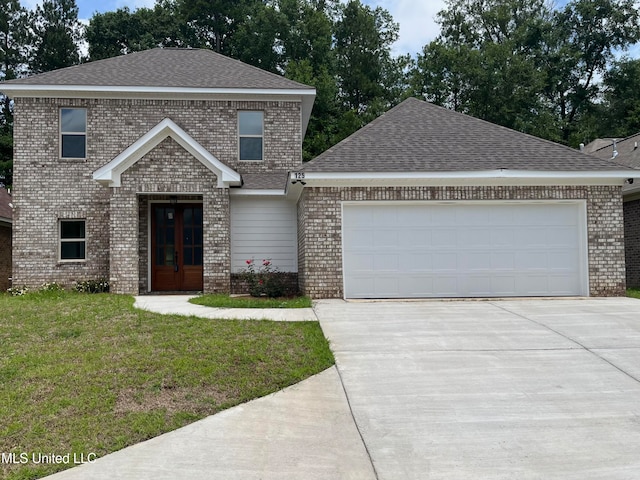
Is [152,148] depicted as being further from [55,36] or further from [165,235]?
[55,36]

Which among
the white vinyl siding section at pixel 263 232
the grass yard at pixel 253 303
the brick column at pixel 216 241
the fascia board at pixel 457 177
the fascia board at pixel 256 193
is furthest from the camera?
the white vinyl siding section at pixel 263 232

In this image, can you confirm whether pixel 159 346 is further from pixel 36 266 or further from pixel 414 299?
pixel 36 266

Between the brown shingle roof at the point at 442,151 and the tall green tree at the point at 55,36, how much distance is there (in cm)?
2721

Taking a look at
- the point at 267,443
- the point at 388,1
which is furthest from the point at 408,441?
the point at 388,1

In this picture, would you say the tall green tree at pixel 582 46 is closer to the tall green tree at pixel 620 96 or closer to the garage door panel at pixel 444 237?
the tall green tree at pixel 620 96

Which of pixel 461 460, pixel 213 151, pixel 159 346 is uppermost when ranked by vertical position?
pixel 213 151

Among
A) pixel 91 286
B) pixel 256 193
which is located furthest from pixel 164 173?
pixel 91 286

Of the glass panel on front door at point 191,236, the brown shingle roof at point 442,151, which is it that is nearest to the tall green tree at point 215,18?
the glass panel on front door at point 191,236

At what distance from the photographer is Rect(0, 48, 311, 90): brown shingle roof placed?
15945 mm

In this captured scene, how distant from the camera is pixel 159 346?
732 cm

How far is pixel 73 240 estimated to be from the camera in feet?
51.3

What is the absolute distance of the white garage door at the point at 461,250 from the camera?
41.3ft

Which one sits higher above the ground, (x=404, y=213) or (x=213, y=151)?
(x=213, y=151)

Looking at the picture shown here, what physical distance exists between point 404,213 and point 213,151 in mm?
6646
